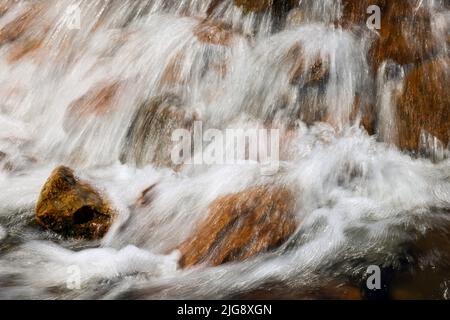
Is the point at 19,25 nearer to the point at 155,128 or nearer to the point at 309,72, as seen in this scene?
the point at 155,128

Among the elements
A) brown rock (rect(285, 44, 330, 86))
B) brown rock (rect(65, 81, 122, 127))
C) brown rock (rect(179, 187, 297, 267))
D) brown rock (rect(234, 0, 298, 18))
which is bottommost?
brown rock (rect(179, 187, 297, 267))

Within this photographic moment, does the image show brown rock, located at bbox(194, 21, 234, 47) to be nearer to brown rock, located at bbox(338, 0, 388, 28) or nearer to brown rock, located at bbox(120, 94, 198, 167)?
brown rock, located at bbox(120, 94, 198, 167)

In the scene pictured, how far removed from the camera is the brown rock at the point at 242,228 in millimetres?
5262

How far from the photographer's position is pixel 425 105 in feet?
22.2

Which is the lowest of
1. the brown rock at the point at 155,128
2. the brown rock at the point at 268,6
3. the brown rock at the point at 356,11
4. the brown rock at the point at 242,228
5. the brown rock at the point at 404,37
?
the brown rock at the point at 242,228

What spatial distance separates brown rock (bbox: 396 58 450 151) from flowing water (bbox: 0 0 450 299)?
148 mm

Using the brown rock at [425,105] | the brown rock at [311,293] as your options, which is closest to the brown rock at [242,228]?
the brown rock at [311,293]

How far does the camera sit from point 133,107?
7082mm

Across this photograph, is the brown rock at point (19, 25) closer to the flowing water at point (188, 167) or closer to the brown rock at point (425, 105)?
the flowing water at point (188, 167)

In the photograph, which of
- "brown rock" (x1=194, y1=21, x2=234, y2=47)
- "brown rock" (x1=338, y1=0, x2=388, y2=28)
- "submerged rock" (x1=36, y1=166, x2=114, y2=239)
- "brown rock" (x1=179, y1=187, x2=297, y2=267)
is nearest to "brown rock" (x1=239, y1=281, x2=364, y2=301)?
"brown rock" (x1=179, y1=187, x2=297, y2=267)

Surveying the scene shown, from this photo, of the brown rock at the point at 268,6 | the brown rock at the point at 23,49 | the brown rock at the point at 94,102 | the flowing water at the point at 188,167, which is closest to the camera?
the flowing water at the point at 188,167

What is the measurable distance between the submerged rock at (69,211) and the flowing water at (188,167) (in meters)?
0.13

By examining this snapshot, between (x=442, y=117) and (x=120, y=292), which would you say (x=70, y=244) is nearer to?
(x=120, y=292)

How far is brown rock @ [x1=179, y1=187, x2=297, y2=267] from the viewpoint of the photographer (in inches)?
207
